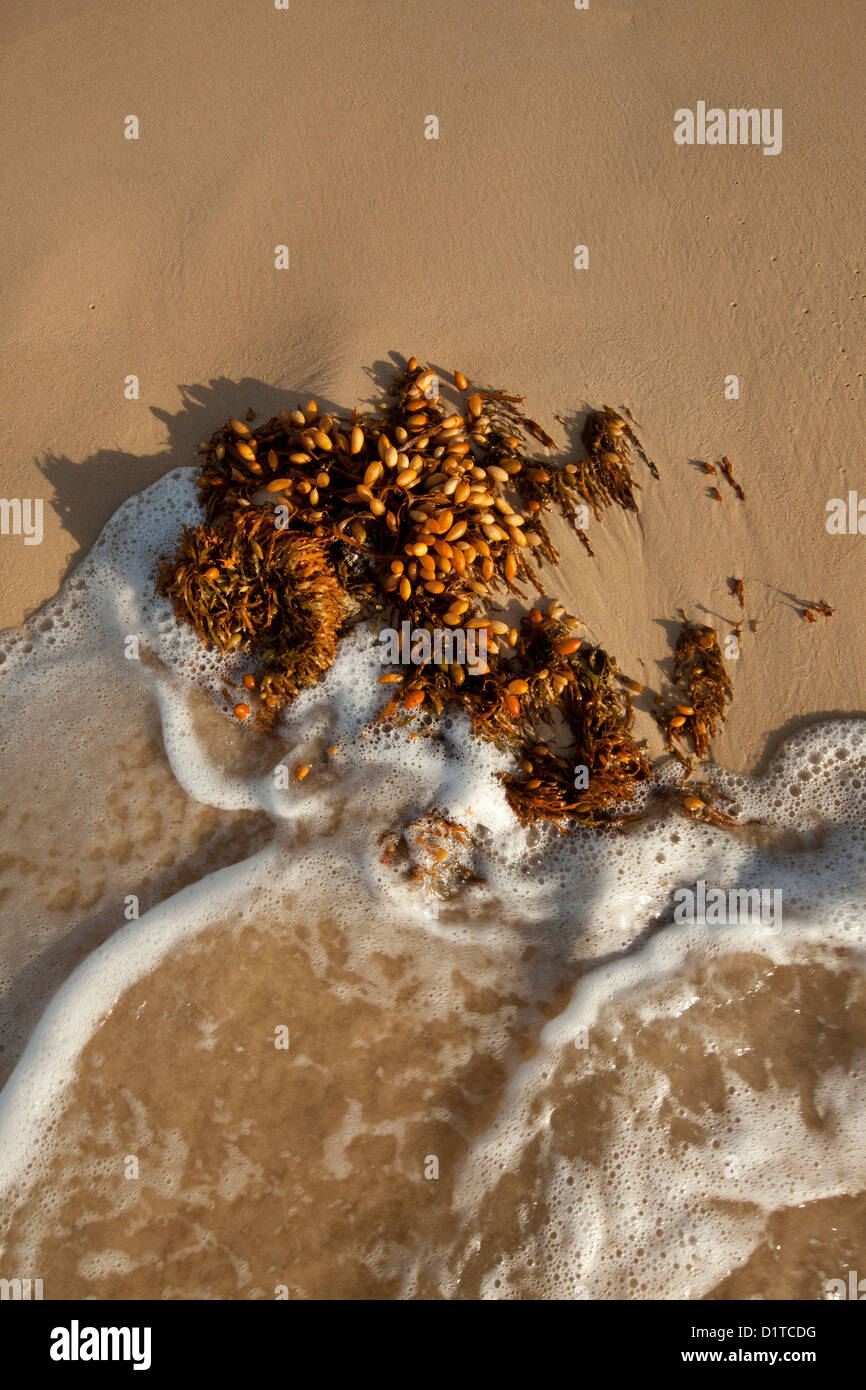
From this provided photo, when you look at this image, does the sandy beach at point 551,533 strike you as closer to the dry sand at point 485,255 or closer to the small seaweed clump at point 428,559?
the dry sand at point 485,255

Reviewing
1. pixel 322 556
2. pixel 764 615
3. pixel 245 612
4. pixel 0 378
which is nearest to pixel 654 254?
pixel 764 615

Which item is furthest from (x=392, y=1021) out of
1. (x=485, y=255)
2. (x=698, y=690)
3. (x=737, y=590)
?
(x=485, y=255)

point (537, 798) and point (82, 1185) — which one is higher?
point (537, 798)

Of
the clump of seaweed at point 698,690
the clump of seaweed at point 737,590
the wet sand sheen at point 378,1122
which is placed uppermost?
the clump of seaweed at point 737,590

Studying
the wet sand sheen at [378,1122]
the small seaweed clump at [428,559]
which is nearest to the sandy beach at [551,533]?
the wet sand sheen at [378,1122]

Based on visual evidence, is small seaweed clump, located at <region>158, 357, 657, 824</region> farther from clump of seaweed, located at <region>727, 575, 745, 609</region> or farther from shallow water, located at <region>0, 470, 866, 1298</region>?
clump of seaweed, located at <region>727, 575, 745, 609</region>

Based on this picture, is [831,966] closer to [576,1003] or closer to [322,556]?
[576,1003]
